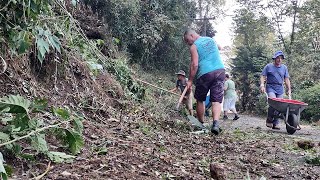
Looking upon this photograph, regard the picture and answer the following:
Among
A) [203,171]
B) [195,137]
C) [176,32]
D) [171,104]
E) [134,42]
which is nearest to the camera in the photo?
[203,171]

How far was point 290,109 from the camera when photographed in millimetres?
6570

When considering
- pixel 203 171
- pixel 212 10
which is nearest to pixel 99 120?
pixel 203 171

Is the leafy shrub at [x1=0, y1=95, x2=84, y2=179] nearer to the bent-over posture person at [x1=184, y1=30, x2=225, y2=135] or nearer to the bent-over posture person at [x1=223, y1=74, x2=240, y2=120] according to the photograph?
the bent-over posture person at [x1=184, y1=30, x2=225, y2=135]

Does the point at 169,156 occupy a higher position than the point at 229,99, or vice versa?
the point at 169,156

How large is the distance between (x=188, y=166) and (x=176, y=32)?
15.5 meters

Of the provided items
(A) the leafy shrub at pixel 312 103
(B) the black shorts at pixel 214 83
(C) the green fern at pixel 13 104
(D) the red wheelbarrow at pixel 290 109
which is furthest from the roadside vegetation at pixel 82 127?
(A) the leafy shrub at pixel 312 103

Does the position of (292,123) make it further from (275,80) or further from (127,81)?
(127,81)

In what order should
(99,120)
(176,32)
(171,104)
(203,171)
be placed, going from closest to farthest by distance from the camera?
(203,171), (99,120), (171,104), (176,32)

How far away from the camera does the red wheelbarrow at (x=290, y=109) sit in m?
6.46

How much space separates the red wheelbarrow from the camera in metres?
6.46

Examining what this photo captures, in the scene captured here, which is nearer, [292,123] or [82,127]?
[82,127]

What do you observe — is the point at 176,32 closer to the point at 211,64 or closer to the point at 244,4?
the point at 244,4

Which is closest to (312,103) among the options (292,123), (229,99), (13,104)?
(229,99)

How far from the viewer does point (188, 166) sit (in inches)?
109
